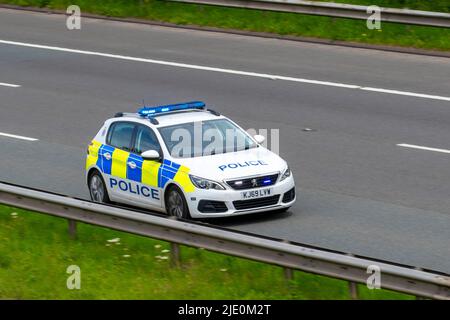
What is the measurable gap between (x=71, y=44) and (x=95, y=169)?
37.6ft

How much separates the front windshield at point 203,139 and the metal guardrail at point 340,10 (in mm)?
9828

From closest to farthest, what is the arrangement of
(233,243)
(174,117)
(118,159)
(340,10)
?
(233,243)
(118,159)
(174,117)
(340,10)

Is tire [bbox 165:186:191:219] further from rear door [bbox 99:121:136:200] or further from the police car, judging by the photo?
rear door [bbox 99:121:136:200]

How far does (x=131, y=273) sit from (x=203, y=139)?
144 inches

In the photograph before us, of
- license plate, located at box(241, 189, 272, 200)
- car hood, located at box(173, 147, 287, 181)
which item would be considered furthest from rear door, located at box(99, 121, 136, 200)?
license plate, located at box(241, 189, 272, 200)

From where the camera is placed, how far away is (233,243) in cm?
1326

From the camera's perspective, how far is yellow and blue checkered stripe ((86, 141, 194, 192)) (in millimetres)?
16125

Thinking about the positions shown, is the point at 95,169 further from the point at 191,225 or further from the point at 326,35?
the point at 326,35

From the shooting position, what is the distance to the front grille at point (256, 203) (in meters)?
15.9

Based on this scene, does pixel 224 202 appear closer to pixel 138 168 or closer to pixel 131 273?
pixel 138 168

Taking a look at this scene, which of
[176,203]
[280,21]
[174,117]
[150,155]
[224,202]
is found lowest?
[176,203]

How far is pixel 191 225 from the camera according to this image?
13.6 m

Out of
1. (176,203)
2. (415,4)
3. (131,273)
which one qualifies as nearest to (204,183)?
(176,203)
